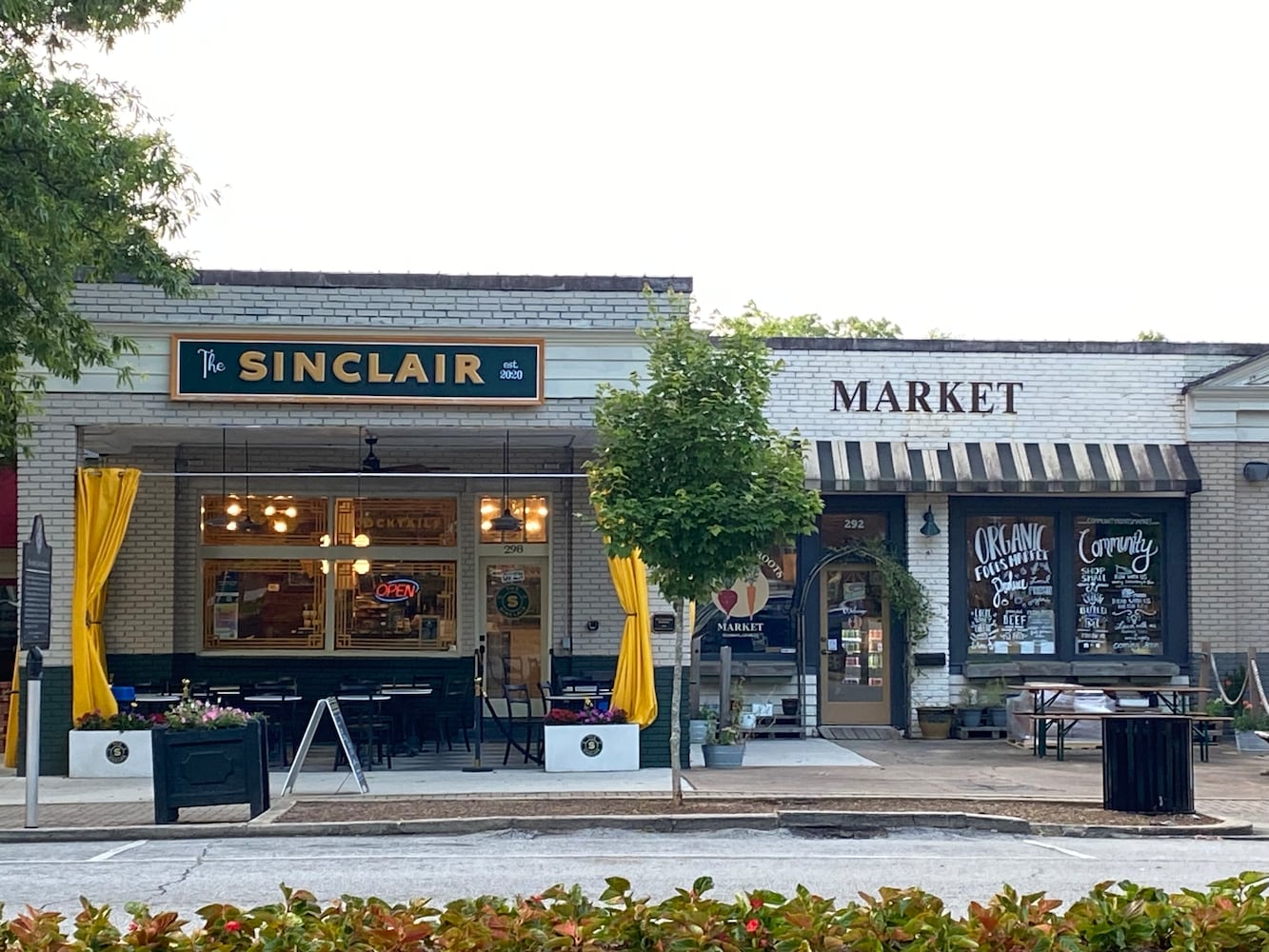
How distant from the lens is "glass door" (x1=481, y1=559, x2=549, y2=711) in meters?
19.2

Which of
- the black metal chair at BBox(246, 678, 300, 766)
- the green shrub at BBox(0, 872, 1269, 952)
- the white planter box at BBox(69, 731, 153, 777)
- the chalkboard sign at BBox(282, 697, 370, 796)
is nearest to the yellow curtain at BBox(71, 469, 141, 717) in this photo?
the white planter box at BBox(69, 731, 153, 777)

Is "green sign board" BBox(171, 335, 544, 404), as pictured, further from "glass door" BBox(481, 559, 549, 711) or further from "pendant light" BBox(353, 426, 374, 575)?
"glass door" BBox(481, 559, 549, 711)

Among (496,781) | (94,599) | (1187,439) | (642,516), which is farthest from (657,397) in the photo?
(1187,439)

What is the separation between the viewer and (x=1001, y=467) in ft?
63.0

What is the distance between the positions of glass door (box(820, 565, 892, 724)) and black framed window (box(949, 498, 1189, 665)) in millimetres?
1063

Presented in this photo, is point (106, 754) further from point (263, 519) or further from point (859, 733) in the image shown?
point (859, 733)

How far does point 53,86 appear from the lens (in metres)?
13.2

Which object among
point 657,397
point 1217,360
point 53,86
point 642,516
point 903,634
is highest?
point 53,86

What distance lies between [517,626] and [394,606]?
1.55 meters

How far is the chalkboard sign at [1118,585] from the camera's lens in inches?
779

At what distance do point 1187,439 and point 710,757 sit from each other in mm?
7748

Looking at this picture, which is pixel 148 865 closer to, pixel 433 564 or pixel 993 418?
pixel 433 564

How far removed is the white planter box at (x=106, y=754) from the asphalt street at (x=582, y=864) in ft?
11.8

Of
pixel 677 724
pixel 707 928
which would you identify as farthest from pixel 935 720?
pixel 707 928
